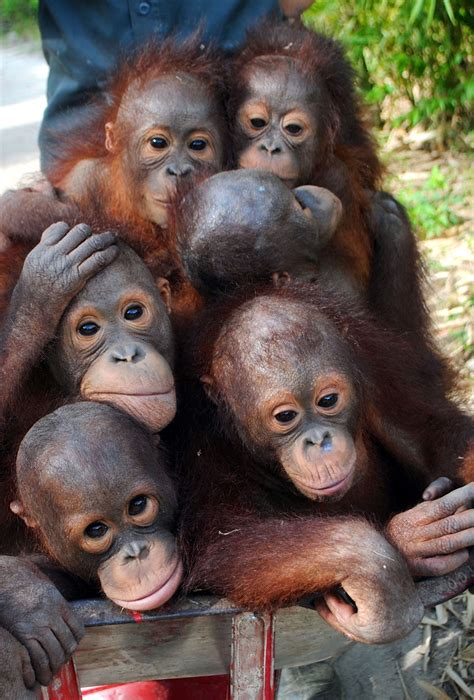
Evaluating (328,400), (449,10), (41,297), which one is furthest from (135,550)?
(449,10)

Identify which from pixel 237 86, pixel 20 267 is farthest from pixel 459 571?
pixel 237 86

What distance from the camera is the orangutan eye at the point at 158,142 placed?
2.92m

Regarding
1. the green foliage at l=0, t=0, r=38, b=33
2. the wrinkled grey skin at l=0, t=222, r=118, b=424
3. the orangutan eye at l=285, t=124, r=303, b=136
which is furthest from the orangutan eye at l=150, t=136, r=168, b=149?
the green foliage at l=0, t=0, r=38, b=33

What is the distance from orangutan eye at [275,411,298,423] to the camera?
2.15 meters

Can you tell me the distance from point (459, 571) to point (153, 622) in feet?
1.86

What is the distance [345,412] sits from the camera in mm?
2186

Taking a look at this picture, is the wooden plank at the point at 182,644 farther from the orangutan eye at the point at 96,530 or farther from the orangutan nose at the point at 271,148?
the orangutan nose at the point at 271,148

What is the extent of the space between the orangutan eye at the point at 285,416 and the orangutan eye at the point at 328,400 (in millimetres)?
64

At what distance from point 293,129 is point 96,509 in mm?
1509

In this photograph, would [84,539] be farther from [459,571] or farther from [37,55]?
[37,55]

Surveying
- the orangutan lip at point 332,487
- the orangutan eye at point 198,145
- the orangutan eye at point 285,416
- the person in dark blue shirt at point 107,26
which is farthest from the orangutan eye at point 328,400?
the person in dark blue shirt at point 107,26

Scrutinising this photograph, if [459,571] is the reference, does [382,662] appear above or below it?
below

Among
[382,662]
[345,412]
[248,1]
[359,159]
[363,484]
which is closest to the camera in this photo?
[345,412]

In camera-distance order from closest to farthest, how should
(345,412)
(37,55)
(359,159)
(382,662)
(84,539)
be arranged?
(84,539) → (345,412) → (382,662) → (359,159) → (37,55)
